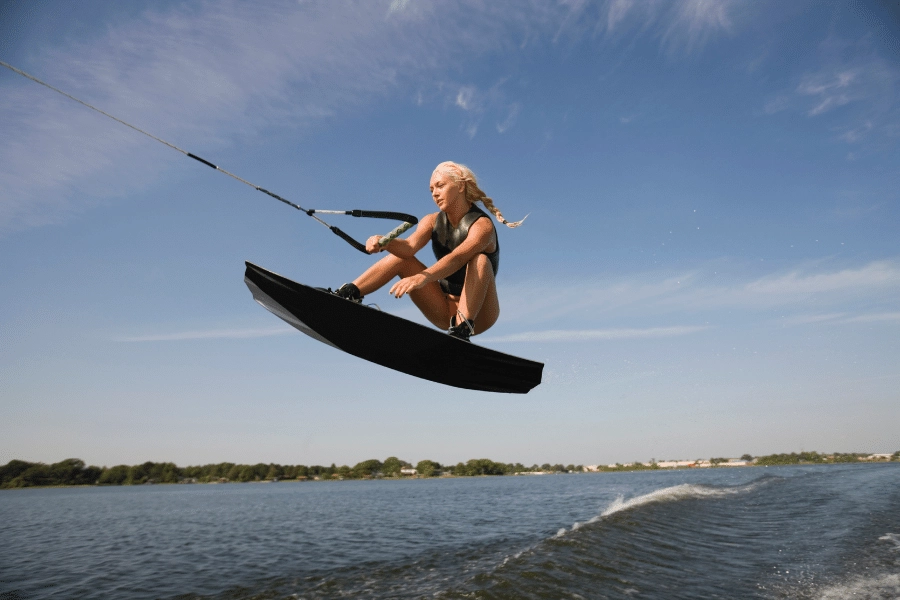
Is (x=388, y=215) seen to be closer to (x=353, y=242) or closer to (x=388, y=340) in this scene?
(x=353, y=242)

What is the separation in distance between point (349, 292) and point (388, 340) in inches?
22.5

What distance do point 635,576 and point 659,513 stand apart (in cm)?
1240

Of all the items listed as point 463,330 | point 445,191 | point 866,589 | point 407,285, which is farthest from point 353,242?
point 866,589

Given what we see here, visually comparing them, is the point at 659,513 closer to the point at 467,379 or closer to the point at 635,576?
the point at 635,576

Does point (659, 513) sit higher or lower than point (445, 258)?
lower

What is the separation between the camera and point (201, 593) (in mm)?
13070

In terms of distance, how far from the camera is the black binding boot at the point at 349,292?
4.77 meters

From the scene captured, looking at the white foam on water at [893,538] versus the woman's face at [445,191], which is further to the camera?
the white foam on water at [893,538]

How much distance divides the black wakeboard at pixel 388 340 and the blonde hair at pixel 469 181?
4.31 ft

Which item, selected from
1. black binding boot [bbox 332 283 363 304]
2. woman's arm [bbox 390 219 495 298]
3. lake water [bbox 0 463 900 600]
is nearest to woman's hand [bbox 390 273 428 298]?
woman's arm [bbox 390 219 495 298]

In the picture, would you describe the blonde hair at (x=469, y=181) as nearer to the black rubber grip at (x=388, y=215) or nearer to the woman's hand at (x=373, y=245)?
the black rubber grip at (x=388, y=215)

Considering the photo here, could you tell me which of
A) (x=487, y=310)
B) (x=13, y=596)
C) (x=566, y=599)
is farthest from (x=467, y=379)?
(x=13, y=596)

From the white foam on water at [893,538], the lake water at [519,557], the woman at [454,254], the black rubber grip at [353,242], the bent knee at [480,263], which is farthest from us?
the white foam on water at [893,538]

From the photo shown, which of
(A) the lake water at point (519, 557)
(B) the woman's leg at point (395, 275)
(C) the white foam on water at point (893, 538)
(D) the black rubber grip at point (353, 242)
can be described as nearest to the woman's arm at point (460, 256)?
(B) the woman's leg at point (395, 275)
